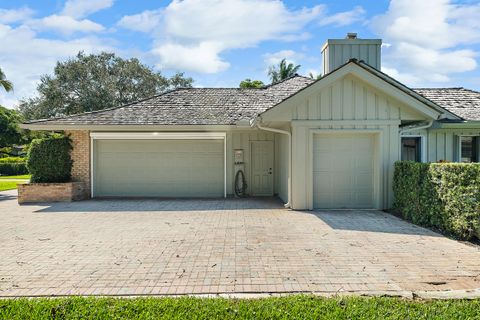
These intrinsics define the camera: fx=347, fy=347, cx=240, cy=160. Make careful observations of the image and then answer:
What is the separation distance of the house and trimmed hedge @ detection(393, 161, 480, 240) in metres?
1.31

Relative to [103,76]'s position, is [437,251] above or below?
below

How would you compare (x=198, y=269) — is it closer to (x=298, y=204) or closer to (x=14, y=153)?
(x=298, y=204)

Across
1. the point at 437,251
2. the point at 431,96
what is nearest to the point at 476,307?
the point at 437,251

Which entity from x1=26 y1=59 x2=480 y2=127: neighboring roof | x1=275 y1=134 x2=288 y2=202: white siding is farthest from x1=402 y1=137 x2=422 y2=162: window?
x1=275 y1=134 x2=288 y2=202: white siding

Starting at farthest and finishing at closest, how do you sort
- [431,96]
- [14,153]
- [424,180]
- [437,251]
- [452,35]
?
[14,153] < [431,96] < [452,35] < [424,180] < [437,251]

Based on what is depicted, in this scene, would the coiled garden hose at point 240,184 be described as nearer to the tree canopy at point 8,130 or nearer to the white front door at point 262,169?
the white front door at point 262,169

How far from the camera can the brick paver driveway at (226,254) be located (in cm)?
444

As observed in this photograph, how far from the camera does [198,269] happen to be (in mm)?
5020

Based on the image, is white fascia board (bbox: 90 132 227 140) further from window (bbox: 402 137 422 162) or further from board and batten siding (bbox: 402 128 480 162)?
board and batten siding (bbox: 402 128 480 162)

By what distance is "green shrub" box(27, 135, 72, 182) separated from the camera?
1227cm

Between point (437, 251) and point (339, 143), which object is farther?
point (339, 143)

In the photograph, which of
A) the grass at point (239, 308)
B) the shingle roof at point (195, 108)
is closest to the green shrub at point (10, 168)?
the shingle roof at point (195, 108)

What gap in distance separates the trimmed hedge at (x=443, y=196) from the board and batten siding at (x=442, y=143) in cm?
328

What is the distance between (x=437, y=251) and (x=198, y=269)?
13.5ft
